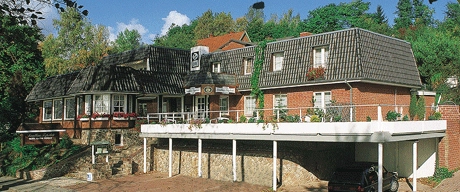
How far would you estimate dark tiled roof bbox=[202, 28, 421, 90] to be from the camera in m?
21.6

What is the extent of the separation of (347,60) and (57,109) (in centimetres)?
2191

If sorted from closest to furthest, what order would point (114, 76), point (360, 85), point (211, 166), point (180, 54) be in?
point (360, 85) < point (211, 166) < point (114, 76) < point (180, 54)

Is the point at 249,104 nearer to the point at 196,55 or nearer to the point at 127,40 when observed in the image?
the point at 196,55

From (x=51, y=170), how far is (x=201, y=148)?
8.53 m

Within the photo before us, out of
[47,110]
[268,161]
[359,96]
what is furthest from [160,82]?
[359,96]

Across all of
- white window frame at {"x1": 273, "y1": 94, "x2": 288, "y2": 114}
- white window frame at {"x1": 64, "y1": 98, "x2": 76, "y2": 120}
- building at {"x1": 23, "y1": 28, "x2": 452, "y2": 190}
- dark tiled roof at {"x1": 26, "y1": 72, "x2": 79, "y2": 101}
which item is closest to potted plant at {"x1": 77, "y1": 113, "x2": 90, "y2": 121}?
building at {"x1": 23, "y1": 28, "x2": 452, "y2": 190}

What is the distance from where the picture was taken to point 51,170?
2503 cm

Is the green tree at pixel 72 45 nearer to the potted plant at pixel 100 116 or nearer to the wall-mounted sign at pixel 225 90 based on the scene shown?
the potted plant at pixel 100 116

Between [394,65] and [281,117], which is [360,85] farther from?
[281,117]

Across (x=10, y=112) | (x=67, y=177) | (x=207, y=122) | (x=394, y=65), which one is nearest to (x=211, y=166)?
(x=207, y=122)

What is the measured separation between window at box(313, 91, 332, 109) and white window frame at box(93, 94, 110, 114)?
13035 millimetres

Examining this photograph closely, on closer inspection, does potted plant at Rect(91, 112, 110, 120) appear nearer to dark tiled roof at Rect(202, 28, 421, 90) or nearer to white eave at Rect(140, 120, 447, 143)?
white eave at Rect(140, 120, 447, 143)

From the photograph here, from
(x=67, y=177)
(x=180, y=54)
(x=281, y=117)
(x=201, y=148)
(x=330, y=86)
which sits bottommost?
(x=67, y=177)

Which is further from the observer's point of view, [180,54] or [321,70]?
[180,54]
